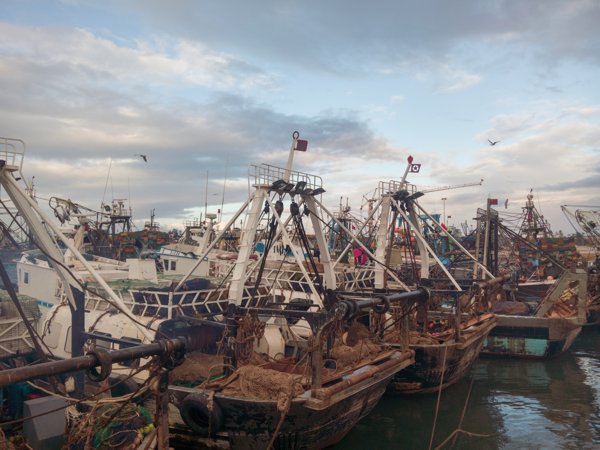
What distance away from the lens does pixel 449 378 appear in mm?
18688

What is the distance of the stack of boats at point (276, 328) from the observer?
441 inches

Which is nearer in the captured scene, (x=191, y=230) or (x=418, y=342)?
(x=418, y=342)

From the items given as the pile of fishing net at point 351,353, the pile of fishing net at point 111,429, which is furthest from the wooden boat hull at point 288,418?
the pile of fishing net at point 351,353

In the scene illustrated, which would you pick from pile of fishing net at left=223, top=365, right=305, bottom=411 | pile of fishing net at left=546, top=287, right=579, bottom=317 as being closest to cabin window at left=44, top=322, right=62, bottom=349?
pile of fishing net at left=223, top=365, right=305, bottom=411

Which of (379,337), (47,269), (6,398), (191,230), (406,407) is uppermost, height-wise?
(191,230)

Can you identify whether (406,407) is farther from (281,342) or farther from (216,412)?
(216,412)

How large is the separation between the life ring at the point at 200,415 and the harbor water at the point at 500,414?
4359 millimetres

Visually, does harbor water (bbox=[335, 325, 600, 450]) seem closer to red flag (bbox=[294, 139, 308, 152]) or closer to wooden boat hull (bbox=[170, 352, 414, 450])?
wooden boat hull (bbox=[170, 352, 414, 450])

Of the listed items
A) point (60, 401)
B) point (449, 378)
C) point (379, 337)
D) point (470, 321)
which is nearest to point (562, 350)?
point (470, 321)

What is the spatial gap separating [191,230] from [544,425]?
34323 millimetres

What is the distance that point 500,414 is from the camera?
17000mm

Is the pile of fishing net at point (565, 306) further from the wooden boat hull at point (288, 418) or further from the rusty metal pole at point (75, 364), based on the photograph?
the rusty metal pole at point (75, 364)

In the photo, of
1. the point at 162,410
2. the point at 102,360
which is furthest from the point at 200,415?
the point at 102,360

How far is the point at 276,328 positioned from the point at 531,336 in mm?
14397
